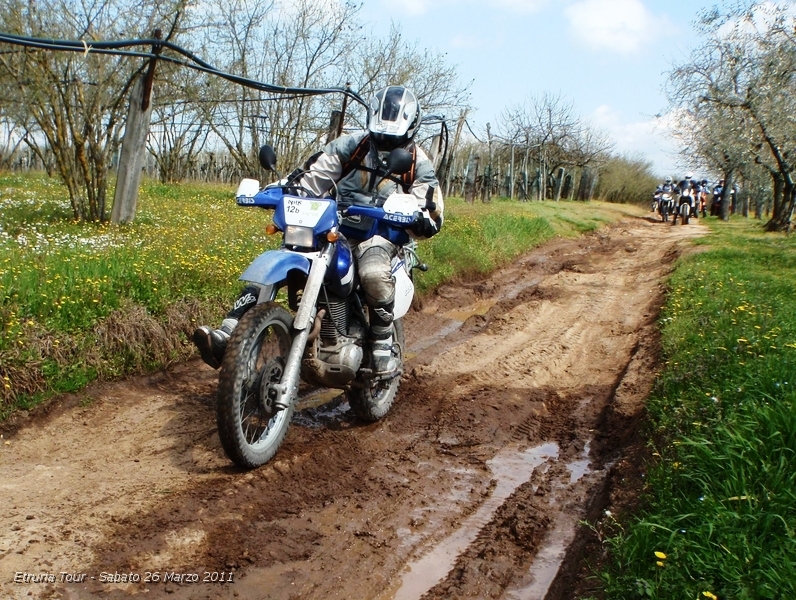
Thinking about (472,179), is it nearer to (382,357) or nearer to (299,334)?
(382,357)

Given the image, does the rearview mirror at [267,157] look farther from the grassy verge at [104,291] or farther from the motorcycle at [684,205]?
the motorcycle at [684,205]

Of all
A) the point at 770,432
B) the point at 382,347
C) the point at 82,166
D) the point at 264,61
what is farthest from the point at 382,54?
the point at 770,432

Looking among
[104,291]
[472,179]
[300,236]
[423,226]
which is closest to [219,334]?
[300,236]

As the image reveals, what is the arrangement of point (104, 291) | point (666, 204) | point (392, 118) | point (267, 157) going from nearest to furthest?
point (267, 157) < point (392, 118) < point (104, 291) < point (666, 204)

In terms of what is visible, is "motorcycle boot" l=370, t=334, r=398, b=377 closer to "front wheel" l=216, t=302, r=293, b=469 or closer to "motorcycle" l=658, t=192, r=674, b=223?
"front wheel" l=216, t=302, r=293, b=469

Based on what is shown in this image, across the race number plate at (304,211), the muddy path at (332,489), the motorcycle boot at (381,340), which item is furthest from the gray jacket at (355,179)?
the muddy path at (332,489)

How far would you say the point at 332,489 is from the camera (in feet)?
12.8

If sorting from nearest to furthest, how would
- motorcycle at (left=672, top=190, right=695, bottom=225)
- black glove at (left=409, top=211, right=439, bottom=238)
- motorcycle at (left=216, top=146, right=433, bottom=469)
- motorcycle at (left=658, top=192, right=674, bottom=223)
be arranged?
motorcycle at (left=216, top=146, right=433, bottom=469) → black glove at (left=409, top=211, right=439, bottom=238) → motorcycle at (left=672, top=190, right=695, bottom=225) → motorcycle at (left=658, top=192, right=674, bottom=223)

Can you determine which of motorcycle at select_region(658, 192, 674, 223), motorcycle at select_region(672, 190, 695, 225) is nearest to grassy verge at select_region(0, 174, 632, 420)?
motorcycle at select_region(672, 190, 695, 225)

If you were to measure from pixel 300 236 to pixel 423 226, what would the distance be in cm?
84

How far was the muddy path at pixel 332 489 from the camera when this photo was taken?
3.02 metres

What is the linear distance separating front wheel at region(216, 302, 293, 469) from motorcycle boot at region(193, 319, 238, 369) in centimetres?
19

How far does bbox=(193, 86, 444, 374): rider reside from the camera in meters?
4.66

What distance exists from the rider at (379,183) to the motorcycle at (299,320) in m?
0.10
